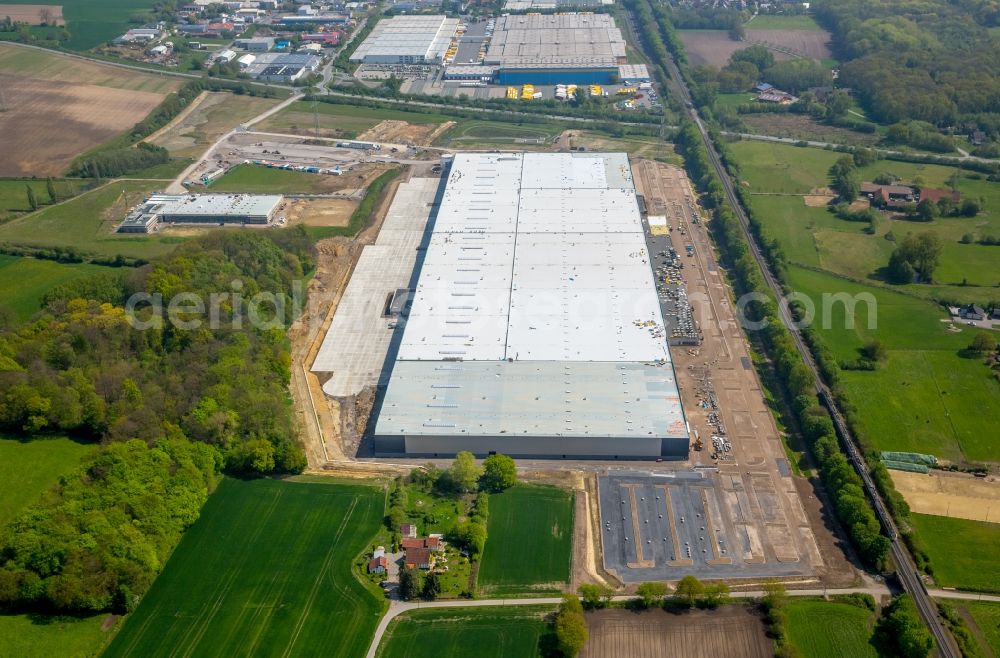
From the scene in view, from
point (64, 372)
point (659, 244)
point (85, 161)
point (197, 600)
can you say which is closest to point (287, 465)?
point (197, 600)

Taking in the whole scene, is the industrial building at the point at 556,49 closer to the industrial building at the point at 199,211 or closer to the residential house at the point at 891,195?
the residential house at the point at 891,195

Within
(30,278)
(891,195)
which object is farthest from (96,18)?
(891,195)

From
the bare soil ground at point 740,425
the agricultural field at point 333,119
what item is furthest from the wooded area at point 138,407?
the agricultural field at point 333,119

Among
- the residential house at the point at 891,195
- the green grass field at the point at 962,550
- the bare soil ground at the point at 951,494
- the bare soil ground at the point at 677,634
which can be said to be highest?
the residential house at the point at 891,195

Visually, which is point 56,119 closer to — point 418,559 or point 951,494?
point 418,559

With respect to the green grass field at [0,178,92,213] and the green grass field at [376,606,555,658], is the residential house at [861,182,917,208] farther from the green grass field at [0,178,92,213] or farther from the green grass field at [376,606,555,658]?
the green grass field at [0,178,92,213]
